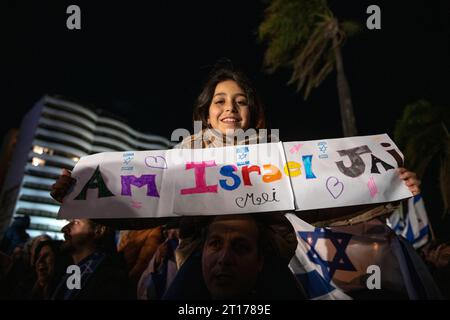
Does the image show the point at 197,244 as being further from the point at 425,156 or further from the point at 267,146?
the point at 425,156

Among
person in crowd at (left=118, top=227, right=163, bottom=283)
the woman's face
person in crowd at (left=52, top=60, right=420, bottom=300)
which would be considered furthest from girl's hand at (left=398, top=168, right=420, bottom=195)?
the woman's face

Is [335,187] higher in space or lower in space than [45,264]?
higher

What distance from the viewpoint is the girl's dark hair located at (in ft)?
8.68

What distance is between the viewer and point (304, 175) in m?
2.23

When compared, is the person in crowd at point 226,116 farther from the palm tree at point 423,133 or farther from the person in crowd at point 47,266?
the palm tree at point 423,133

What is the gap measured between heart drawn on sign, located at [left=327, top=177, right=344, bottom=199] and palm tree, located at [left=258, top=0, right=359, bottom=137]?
8.72m

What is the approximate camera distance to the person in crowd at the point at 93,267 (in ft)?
7.73

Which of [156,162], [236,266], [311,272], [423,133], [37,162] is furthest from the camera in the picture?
[37,162]

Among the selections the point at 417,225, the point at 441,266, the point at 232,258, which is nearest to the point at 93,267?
the point at 232,258

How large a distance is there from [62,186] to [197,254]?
102 centimetres

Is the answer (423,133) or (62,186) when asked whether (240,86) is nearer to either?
(62,186)

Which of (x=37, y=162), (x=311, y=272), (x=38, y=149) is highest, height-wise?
(x=38, y=149)

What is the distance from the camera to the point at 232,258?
1.78m

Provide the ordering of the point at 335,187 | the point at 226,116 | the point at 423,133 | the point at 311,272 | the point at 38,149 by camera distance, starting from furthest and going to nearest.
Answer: the point at 38,149, the point at 423,133, the point at 311,272, the point at 226,116, the point at 335,187
